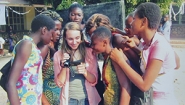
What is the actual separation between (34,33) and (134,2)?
30.8 ft

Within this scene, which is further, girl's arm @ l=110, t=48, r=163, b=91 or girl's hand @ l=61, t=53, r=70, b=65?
girl's hand @ l=61, t=53, r=70, b=65

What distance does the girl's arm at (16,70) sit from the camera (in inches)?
72.4

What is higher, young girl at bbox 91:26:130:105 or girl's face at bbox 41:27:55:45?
girl's face at bbox 41:27:55:45

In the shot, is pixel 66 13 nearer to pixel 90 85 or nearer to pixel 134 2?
pixel 90 85

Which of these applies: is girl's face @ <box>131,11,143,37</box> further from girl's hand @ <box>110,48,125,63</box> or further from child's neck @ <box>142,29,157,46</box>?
girl's hand @ <box>110,48,125,63</box>

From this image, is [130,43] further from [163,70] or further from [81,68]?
[81,68]

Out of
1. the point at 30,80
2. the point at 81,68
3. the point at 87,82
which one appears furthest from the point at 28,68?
the point at 87,82

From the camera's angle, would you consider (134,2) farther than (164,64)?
Yes

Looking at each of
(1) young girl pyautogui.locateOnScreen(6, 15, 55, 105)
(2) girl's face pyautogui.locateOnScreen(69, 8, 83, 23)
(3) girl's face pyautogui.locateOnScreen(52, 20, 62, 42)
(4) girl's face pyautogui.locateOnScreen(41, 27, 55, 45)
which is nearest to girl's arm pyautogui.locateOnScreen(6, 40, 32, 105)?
(1) young girl pyautogui.locateOnScreen(6, 15, 55, 105)

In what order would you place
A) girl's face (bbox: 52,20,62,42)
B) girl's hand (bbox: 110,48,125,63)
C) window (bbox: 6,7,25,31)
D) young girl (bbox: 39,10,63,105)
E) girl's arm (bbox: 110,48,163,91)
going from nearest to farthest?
girl's arm (bbox: 110,48,163,91), girl's hand (bbox: 110,48,125,63), young girl (bbox: 39,10,63,105), girl's face (bbox: 52,20,62,42), window (bbox: 6,7,25,31)

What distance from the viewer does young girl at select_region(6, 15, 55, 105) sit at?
1.85 m

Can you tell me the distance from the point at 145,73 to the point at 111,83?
0.37 meters

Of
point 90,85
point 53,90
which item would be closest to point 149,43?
point 90,85

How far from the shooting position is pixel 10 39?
40.6 ft
